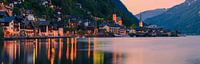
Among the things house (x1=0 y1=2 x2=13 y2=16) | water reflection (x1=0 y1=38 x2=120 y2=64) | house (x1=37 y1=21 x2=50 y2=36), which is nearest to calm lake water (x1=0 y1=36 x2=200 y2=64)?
water reflection (x1=0 y1=38 x2=120 y2=64)

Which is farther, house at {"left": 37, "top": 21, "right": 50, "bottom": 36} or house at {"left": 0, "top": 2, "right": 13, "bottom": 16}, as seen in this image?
house at {"left": 37, "top": 21, "right": 50, "bottom": 36}

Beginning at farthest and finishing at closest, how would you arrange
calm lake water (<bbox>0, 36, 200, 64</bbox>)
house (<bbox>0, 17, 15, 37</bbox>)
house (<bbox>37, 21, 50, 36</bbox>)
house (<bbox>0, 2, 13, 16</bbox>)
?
1. house (<bbox>37, 21, 50, 36</bbox>)
2. house (<bbox>0, 2, 13, 16</bbox>)
3. house (<bbox>0, 17, 15, 37</bbox>)
4. calm lake water (<bbox>0, 36, 200, 64</bbox>)

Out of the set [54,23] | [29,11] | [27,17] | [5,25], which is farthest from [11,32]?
[54,23]

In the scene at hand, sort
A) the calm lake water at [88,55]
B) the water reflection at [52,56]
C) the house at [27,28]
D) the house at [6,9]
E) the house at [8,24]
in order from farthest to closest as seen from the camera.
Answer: the house at [6,9], the house at [27,28], the house at [8,24], the calm lake water at [88,55], the water reflection at [52,56]

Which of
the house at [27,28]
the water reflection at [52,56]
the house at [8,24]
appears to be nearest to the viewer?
the water reflection at [52,56]

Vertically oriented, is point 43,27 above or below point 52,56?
above

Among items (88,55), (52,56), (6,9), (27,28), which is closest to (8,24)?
(27,28)

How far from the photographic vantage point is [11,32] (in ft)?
463

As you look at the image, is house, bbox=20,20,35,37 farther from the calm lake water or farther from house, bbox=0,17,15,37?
the calm lake water

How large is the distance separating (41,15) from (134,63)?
15128 cm

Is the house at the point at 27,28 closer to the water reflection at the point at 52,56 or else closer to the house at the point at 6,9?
the house at the point at 6,9

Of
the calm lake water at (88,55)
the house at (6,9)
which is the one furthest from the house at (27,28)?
the calm lake water at (88,55)

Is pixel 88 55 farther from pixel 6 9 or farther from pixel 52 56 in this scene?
pixel 6 9

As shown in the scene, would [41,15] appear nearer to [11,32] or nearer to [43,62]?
[11,32]
